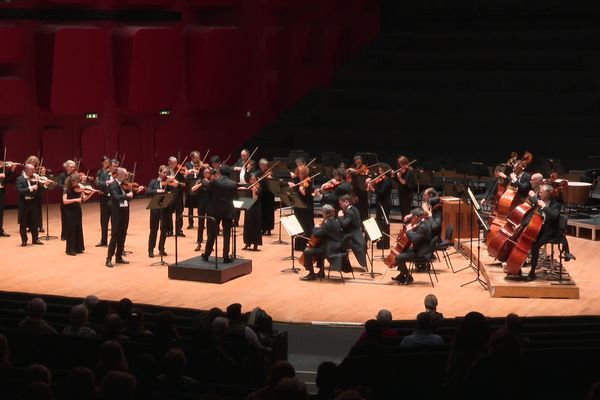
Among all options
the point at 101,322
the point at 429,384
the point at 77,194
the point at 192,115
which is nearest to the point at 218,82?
the point at 192,115

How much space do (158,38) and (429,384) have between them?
1459 centimetres

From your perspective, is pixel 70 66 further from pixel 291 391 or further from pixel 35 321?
pixel 291 391

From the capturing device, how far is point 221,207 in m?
13.9

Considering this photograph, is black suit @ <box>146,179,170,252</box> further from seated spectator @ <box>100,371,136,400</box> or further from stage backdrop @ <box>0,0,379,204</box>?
seated spectator @ <box>100,371,136,400</box>

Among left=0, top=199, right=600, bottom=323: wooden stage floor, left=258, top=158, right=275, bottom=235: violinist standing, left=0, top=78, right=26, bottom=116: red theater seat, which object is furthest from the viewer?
left=0, top=78, right=26, bottom=116: red theater seat

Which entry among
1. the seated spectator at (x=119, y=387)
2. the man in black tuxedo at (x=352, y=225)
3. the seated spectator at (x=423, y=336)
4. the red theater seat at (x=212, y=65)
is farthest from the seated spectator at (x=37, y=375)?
the red theater seat at (x=212, y=65)

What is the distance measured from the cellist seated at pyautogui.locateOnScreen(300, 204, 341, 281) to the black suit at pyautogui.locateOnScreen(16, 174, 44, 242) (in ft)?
16.6

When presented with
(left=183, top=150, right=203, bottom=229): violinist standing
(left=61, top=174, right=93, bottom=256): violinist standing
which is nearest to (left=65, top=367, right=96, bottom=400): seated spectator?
(left=61, top=174, right=93, bottom=256): violinist standing

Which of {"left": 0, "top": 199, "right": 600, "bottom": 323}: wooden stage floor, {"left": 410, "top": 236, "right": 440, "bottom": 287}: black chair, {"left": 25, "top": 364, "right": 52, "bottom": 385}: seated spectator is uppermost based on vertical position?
{"left": 25, "top": 364, "right": 52, "bottom": 385}: seated spectator

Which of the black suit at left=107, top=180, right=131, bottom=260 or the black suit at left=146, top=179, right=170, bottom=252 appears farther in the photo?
the black suit at left=146, top=179, right=170, bottom=252

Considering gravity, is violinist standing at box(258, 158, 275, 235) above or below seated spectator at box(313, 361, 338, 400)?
above

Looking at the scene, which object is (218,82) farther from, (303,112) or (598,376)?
(598,376)

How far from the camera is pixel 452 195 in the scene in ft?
53.2

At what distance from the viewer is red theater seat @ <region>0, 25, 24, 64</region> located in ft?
60.5
